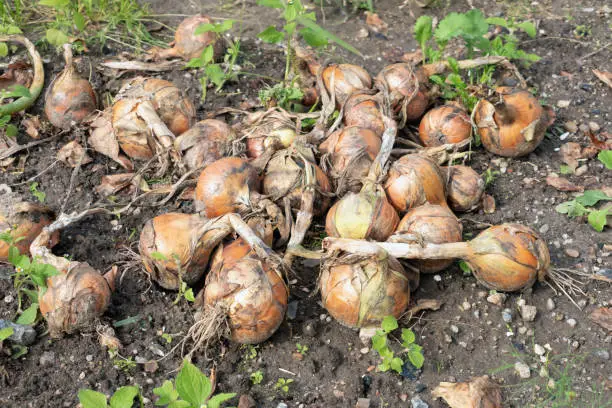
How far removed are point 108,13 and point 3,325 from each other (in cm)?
255

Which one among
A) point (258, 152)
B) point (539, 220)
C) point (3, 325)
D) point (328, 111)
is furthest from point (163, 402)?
point (539, 220)

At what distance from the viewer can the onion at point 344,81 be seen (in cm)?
353

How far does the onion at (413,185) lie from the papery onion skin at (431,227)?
0.27 feet

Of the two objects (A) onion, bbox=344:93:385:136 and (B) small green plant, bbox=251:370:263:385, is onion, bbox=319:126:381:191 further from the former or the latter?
(B) small green plant, bbox=251:370:263:385

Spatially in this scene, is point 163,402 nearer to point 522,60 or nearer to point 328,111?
point 328,111

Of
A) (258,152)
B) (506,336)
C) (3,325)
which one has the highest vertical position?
(258,152)

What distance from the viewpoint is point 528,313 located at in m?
2.76

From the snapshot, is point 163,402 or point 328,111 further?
point 328,111

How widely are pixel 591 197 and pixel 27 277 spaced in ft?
9.14

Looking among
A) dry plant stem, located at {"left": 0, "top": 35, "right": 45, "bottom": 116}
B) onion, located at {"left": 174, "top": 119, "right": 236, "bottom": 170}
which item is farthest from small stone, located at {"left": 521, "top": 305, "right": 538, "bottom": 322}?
dry plant stem, located at {"left": 0, "top": 35, "right": 45, "bottom": 116}

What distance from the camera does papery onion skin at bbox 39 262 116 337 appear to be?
2.59 metres

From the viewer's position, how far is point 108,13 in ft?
14.5

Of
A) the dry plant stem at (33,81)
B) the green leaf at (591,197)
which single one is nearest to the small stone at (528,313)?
the green leaf at (591,197)

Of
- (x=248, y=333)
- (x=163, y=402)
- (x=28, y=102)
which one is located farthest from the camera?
(x=28, y=102)
